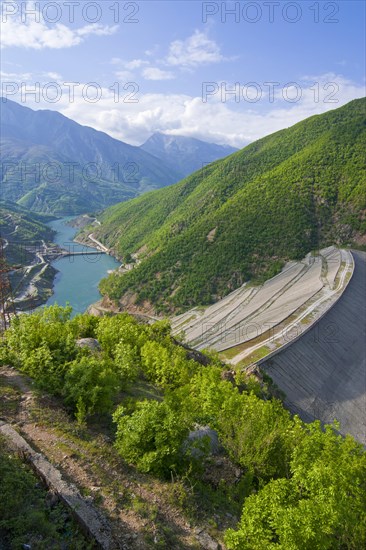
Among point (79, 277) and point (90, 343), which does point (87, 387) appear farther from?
point (79, 277)

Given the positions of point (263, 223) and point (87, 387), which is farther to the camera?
point (263, 223)

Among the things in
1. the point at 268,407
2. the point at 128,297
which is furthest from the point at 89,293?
the point at 268,407

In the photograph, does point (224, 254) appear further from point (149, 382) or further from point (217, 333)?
point (149, 382)

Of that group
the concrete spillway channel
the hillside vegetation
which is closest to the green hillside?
the concrete spillway channel

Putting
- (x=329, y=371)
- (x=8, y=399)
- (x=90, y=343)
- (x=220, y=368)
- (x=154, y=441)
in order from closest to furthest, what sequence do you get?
(x=154, y=441) → (x=8, y=399) → (x=90, y=343) → (x=220, y=368) → (x=329, y=371)

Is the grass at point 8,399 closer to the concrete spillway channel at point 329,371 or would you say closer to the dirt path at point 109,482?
the dirt path at point 109,482

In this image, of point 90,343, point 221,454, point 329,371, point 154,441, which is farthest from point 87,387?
point 329,371
